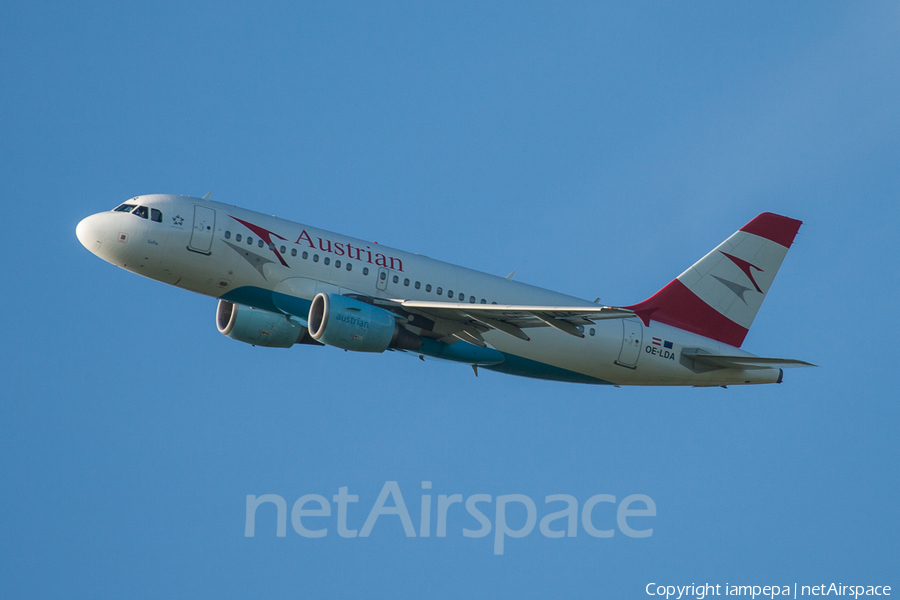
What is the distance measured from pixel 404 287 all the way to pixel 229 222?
24.4 ft

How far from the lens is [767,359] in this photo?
4144 centimetres

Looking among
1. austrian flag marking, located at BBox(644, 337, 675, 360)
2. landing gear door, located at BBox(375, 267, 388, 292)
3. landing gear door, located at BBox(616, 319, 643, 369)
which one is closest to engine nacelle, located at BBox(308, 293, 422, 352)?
landing gear door, located at BBox(375, 267, 388, 292)

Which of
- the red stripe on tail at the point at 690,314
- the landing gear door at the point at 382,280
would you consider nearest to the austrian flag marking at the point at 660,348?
the red stripe on tail at the point at 690,314

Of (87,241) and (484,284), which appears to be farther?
(484,284)

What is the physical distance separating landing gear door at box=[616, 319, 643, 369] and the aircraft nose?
22008mm

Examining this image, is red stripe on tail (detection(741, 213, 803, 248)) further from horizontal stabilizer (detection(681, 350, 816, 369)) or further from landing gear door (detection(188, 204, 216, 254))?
landing gear door (detection(188, 204, 216, 254))

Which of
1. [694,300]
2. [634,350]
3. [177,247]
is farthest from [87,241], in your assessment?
[694,300]

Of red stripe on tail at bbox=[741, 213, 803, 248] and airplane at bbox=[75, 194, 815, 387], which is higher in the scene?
red stripe on tail at bbox=[741, 213, 803, 248]

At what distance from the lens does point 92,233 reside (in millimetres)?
38469

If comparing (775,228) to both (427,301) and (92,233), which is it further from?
(92,233)

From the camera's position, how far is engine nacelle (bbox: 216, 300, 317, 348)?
4444 centimetres

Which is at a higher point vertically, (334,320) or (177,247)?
(177,247)

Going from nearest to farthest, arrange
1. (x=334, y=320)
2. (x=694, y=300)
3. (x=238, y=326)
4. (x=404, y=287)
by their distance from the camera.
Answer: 1. (x=334, y=320)
2. (x=404, y=287)
3. (x=238, y=326)
4. (x=694, y=300)

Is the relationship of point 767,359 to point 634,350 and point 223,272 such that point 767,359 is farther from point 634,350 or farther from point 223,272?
point 223,272
